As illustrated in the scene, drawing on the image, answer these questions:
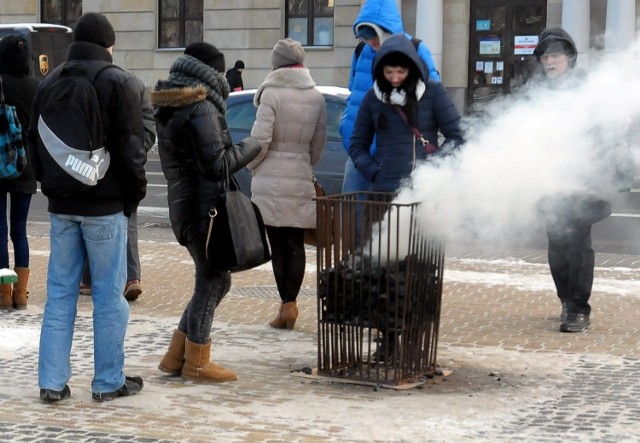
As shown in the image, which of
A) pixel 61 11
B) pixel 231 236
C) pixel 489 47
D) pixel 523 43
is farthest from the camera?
pixel 61 11

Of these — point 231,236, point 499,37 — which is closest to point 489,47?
point 499,37

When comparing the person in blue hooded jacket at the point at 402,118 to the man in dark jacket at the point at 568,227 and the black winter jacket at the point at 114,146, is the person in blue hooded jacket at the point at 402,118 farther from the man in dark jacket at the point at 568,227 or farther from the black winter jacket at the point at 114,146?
the black winter jacket at the point at 114,146

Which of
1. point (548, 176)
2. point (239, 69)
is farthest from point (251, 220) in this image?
point (239, 69)

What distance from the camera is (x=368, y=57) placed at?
841cm

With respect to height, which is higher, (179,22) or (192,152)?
(179,22)

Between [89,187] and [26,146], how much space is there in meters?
2.94

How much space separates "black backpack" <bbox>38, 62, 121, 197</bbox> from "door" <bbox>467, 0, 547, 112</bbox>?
81.8 feet

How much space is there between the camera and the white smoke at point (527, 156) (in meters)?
7.09

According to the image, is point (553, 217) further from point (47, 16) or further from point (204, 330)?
point (47, 16)

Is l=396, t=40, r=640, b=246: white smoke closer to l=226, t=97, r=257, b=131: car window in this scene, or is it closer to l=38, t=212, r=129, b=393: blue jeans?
l=38, t=212, r=129, b=393: blue jeans

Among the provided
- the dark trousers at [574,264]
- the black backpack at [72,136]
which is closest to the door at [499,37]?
the dark trousers at [574,264]

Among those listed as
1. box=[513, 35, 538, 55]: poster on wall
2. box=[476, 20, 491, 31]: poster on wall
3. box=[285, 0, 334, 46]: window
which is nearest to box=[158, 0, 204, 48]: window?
box=[285, 0, 334, 46]: window

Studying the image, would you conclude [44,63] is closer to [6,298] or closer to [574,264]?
[6,298]

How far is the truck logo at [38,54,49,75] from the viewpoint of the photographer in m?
27.2
